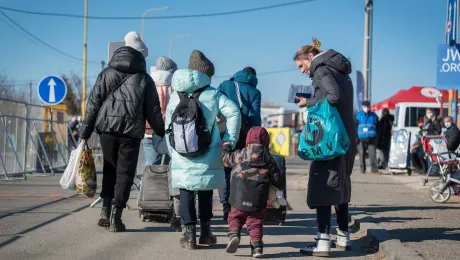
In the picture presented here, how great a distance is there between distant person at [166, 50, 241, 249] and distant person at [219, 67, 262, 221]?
5.87 feet

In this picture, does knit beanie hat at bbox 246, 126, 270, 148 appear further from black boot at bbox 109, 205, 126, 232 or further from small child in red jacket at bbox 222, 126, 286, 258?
black boot at bbox 109, 205, 126, 232

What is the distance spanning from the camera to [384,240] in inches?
297

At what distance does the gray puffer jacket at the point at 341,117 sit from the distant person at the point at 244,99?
2095 mm

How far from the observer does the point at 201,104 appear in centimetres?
754

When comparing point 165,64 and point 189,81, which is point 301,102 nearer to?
point 189,81

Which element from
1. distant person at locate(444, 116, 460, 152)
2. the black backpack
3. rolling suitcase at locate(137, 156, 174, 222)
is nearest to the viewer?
the black backpack

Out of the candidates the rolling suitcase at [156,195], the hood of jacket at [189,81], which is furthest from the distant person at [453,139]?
the hood of jacket at [189,81]

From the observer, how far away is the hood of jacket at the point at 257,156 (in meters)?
7.14

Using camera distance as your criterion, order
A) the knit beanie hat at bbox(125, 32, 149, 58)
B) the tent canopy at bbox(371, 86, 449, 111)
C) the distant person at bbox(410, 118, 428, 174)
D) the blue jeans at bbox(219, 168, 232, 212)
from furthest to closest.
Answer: the tent canopy at bbox(371, 86, 449, 111) → the distant person at bbox(410, 118, 428, 174) → the blue jeans at bbox(219, 168, 232, 212) → the knit beanie hat at bbox(125, 32, 149, 58)

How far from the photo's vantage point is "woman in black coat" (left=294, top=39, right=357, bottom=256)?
7.09 m

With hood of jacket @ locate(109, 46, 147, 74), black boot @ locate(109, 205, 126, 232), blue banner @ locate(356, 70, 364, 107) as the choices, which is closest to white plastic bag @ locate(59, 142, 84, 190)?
black boot @ locate(109, 205, 126, 232)

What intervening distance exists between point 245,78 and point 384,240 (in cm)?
303

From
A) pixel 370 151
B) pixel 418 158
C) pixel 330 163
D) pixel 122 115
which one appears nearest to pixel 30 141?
pixel 370 151

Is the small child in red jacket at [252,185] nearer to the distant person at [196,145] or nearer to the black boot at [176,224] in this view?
the distant person at [196,145]
